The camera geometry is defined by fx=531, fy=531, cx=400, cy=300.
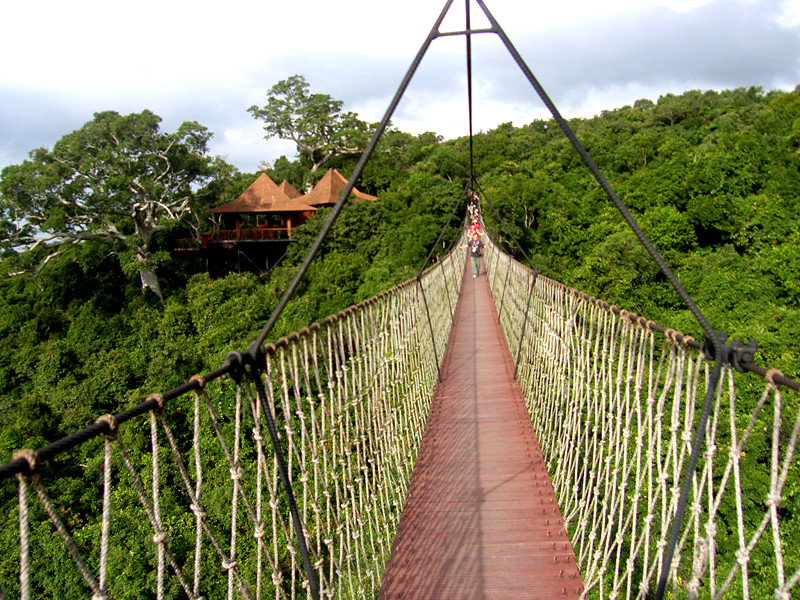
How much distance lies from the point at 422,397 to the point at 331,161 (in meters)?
21.6

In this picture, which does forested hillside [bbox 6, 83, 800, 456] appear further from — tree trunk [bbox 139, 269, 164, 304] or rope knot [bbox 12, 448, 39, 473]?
rope knot [bbox 12, 448, 39, 473]

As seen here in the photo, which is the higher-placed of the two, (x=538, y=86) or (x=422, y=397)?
(x=538, y=86)

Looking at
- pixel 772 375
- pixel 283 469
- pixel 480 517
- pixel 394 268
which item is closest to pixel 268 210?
pixel 394 268

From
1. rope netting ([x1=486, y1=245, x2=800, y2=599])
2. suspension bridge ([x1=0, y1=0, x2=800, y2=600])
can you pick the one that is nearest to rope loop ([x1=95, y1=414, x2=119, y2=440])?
suspension bridge ([x1=0, y1=0, x2=800, y2=600])

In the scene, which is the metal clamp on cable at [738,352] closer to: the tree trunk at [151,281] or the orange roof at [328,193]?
the tree trunk at [151,281]

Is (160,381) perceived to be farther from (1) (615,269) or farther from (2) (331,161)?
(2) (331,161)

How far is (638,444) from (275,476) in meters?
0.99

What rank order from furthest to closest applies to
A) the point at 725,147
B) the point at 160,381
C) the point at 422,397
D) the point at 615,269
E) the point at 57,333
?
the point at 725,147 < the point at 57,333 < the point at 615,269 < the point at 160,381 < the point at 422,397

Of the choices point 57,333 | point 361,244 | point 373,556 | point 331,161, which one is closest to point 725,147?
point 361,244

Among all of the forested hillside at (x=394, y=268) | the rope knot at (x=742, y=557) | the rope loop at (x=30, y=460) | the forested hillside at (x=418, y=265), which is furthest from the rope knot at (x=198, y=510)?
the forested hillside at (x=394, y=268)

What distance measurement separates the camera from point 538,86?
4.31 ft

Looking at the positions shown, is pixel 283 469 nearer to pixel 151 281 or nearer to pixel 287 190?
pixel 151 281

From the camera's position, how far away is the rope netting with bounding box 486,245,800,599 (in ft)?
3.30

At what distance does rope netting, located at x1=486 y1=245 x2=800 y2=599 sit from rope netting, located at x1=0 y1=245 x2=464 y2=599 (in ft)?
2.06
